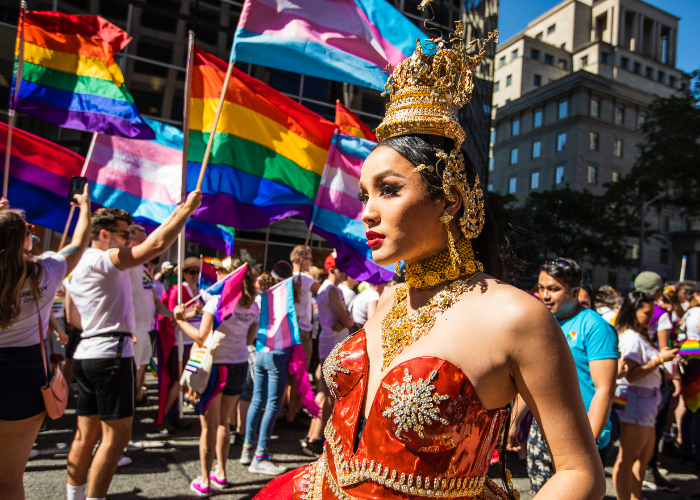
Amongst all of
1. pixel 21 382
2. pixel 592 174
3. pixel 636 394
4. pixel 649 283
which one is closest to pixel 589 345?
pixel 636 394

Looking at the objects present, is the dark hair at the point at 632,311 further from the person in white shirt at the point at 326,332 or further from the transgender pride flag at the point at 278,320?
the transgender pride flag at the point at 278,320

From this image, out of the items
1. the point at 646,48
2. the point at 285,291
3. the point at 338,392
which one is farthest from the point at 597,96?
the point at 338,392

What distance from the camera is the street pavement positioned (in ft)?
13.6

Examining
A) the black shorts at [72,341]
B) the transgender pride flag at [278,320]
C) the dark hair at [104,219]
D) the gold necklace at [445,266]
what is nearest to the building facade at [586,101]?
the transgender pride flag at [278,320]

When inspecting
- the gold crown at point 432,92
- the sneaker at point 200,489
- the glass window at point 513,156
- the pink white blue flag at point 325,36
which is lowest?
the sneaker at point 200,489

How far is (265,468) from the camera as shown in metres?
4.77

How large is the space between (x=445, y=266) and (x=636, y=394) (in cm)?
387

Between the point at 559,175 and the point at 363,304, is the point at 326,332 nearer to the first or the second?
the point at 363,304

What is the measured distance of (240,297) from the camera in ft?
15.3

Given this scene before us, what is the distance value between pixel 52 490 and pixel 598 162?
160ft

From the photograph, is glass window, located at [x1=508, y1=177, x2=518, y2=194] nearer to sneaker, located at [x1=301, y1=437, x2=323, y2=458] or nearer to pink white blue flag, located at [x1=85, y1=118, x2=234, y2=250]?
pink white blue flag, located at [x1=85, y1=118, x2=234, y2=250]

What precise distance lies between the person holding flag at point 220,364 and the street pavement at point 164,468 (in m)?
0.30

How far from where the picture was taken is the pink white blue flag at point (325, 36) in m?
4.29

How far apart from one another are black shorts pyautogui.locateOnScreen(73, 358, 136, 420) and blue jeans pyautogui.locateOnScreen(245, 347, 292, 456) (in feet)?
5.62
